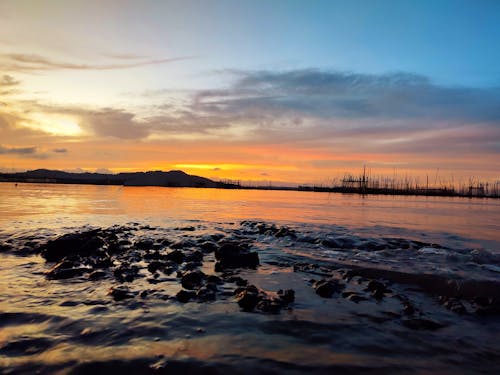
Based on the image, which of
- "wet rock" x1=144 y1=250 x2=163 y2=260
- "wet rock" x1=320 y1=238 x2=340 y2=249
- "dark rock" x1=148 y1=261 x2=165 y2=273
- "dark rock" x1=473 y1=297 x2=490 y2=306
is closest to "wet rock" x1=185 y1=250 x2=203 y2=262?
"wet rock" x1=144 y1=250 x2=163 y2=260

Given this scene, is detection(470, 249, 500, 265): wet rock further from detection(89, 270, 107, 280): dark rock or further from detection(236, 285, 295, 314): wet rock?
detection(89, 270, 107, 280): dark rock

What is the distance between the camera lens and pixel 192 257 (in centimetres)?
1384

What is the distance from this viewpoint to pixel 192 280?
10062mm

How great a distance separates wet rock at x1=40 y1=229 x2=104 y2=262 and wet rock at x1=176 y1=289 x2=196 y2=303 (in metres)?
7.18

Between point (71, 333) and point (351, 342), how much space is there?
524 cm

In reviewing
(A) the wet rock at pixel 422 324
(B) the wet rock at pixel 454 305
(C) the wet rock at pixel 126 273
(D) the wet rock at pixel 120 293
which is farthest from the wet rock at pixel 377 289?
(C) the wet rock at pixel 126 273

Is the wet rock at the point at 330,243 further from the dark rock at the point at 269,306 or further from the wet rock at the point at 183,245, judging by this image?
the dark rock at the point at 269,306

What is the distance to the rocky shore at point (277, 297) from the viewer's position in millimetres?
5707

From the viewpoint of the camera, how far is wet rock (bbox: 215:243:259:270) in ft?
42.1

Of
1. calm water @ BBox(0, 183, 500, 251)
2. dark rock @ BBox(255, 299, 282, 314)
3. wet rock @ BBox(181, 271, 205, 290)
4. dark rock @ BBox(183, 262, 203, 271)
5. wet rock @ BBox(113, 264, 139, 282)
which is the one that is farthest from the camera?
calm water @ BBox(0, 183, 500, 251)

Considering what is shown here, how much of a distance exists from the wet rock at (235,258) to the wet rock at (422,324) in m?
6.36

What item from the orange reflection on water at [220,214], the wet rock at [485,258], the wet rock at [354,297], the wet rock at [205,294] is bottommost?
the orange reflection on water at [220,214]

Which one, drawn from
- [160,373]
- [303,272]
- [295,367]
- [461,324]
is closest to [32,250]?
[303,272]

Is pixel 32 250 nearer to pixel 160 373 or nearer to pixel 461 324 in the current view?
pixel 160 373
